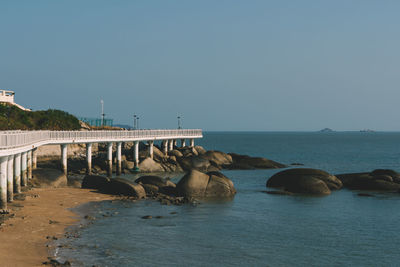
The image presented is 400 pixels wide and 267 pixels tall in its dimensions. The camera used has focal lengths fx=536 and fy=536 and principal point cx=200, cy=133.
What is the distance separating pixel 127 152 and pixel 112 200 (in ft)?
125

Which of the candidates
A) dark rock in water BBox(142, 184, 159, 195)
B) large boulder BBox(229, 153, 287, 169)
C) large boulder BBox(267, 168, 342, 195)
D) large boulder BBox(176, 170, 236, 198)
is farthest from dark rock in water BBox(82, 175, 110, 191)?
large boulder BBox(229, 153, 287, 169)

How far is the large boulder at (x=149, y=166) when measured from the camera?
70750mm

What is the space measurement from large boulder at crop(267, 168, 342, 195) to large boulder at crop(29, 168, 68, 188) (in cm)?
2147

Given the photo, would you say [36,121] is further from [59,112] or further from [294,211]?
[294,211]

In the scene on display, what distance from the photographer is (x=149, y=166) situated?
71125 millimetres

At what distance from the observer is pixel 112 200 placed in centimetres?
4250

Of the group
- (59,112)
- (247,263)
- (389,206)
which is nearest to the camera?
(247,263)

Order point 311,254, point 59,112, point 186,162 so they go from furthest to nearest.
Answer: point 59,112, point 186,162, point 311,254

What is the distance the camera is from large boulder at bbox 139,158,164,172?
232 feet

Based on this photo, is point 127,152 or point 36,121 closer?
point 127,152

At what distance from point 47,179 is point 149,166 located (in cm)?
2387

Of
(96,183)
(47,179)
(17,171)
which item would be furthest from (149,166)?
(17,171)

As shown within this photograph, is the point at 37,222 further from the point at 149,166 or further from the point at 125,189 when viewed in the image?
the point at 149,166

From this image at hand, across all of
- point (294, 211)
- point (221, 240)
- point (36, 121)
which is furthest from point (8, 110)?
→ point (221, 240)
